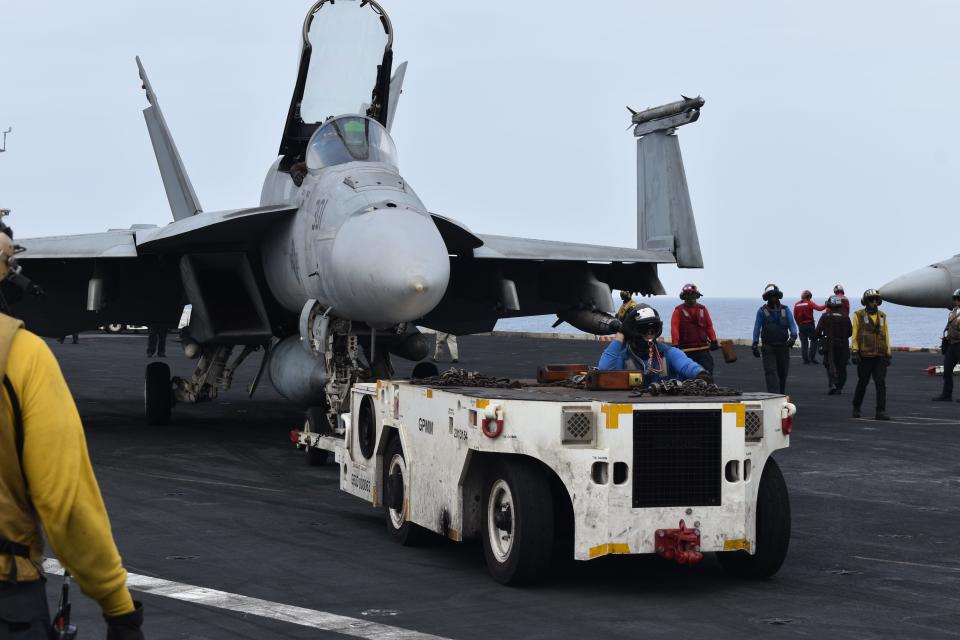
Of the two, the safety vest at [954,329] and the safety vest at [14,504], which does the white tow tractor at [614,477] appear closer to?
the safety vest at [14,504]

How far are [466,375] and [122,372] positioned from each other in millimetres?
20761

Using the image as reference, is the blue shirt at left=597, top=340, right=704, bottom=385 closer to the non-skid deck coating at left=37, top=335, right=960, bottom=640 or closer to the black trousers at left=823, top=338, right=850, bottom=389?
the non-skid deck coating at left=37, top=335, right=960, bottom=640

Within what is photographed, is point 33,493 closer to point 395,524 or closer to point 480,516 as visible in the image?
point 480,516

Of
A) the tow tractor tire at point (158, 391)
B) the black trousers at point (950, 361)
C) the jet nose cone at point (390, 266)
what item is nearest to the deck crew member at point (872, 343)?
the black trousers at point (950, 361)

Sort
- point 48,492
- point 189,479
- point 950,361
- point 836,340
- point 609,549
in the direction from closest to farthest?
point 48,492
point 609,549
point 189,479
point 950,361
point 836,340

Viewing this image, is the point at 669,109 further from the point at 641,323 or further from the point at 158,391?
the point at 641,323

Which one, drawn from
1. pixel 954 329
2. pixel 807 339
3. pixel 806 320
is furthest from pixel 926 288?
pixel 954 329

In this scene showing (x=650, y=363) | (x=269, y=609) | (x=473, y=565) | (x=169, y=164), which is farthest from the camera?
(x=169, y=164)

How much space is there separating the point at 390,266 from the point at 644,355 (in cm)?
279

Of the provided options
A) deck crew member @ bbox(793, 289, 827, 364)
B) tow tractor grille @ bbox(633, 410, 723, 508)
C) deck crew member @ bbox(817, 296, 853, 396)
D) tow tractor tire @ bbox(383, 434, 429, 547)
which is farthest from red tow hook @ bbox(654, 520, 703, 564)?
deck crew member @ bbox(793, 289, 827, 364)

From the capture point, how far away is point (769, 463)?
7.51 meters

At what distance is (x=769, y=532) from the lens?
724cm

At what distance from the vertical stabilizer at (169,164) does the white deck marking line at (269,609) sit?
40.4 feet

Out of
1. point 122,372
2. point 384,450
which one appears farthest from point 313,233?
point 122,372
